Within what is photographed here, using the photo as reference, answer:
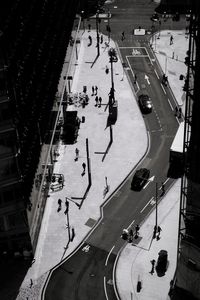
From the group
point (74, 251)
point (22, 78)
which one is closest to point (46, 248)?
point (74, 251)

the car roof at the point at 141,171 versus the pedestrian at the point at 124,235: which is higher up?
the car roof at the point at 141,171

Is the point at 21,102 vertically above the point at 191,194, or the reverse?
the point at 21,102

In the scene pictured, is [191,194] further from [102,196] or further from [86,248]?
[102,196]

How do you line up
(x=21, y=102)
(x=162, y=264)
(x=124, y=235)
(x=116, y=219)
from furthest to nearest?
(x=116, y=219) < (x=124, y=235) < (x=162, y=264) < (x=21, y=102)

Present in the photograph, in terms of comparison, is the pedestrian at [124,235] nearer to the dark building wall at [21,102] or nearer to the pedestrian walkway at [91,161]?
the pedestrian walkway at [91,161]

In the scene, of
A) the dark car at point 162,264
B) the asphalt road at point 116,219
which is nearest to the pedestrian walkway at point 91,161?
the asphalt road at point 116,219

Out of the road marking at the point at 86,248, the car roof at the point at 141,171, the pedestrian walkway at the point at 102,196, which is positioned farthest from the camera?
the car roof at the point at 141,171

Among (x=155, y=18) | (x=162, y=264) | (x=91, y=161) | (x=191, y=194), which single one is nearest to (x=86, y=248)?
(x=162, y=264)
